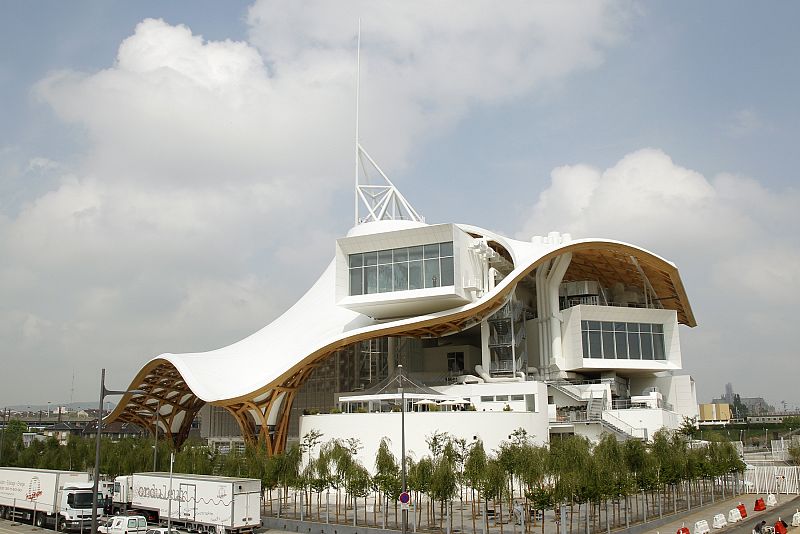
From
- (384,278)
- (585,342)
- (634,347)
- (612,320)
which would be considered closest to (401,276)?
(384,278)

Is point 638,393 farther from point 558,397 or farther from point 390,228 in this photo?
point 390,228

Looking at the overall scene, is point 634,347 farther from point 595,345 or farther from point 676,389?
point 676,389

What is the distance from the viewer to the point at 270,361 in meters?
56.5

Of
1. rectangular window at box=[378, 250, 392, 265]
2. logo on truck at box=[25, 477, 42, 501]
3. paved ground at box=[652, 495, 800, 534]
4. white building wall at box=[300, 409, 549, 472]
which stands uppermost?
rectangular window at box=[378, 250, 392, 265]

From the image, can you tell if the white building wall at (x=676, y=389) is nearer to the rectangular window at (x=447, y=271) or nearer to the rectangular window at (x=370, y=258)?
the rectangular window at (x=447, y=271)

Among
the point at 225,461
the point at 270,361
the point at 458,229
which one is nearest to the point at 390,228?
the point at 458,229

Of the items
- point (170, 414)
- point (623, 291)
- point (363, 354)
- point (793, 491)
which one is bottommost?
point (793, 491)

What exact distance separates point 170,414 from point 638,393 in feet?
145

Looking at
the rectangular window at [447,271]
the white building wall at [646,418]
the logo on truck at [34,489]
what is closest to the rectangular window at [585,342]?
the white building wall at [646,418]

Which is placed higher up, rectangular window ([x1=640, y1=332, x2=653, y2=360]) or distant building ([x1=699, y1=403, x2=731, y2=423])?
rectangular window ([x1=640, y1=332, x2=653, y2=360])

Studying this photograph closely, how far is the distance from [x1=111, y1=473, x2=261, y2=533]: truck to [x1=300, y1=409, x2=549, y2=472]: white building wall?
11631 mm

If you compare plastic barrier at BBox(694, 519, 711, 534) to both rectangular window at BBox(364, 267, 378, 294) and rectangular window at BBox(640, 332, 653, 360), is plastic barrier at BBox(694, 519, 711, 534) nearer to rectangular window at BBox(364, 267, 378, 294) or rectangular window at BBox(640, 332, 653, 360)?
rectangular window at BBox(364, 267, 378, 294)

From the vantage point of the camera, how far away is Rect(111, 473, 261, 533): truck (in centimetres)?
3103

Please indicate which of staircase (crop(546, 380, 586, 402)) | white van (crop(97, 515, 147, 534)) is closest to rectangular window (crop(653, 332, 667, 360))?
staircase (crop(546, 380, 586, 402))
